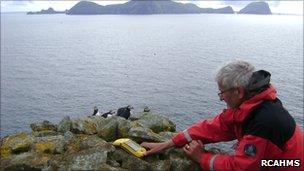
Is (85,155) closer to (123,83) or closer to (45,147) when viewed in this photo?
(45,147)

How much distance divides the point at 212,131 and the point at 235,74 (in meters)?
1.74

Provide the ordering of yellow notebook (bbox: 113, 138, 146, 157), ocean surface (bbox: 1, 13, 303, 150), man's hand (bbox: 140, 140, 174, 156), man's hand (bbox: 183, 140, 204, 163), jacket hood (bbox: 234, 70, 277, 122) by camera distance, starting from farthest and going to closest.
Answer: ocean surface (bbox: 1, 13, 303, 150), yellow notebook (bbox: 113, 138, 146, 157), man's hand (bbox: 140, 140, 174, 156), man's hand (bbox: 183, 140, 204, 163), jacket hood (bbox: 234, 70, 277, 122)

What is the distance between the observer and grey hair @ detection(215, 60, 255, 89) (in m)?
6.23

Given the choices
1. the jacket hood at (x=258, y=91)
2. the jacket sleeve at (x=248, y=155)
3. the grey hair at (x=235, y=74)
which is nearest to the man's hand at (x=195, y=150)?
the jacket sleeve at (x=248, y=155)

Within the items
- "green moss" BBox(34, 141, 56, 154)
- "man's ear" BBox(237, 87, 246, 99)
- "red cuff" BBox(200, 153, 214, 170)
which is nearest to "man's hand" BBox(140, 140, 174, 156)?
"red cuff" BBox(200, 153, 214, 170)

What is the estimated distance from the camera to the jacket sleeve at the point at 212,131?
737cm

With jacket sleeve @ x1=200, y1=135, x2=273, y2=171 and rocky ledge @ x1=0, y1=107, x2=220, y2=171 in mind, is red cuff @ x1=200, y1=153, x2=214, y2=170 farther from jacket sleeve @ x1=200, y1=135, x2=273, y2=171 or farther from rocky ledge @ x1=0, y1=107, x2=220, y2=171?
rocky ledge @ x1=0, y1=107, x2=220, y2=171

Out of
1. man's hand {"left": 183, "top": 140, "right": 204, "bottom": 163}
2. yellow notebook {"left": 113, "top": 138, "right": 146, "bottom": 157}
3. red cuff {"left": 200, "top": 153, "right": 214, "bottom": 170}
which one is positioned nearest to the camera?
red cuff {"left": 200, "top": 153, "right": 214, "bottom": 170}

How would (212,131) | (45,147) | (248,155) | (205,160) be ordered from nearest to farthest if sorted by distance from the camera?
1. (248,155)
2. (205,160)
3. (212,131)
4. (45,147)

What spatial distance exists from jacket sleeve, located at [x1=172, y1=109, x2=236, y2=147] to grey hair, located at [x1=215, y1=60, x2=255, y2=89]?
40.2 inches

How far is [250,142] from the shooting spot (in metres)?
5.98

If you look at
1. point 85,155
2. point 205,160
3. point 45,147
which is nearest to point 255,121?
point 205,160

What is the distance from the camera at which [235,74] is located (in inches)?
246

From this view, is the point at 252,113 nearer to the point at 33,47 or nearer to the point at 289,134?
the point at 289,134
